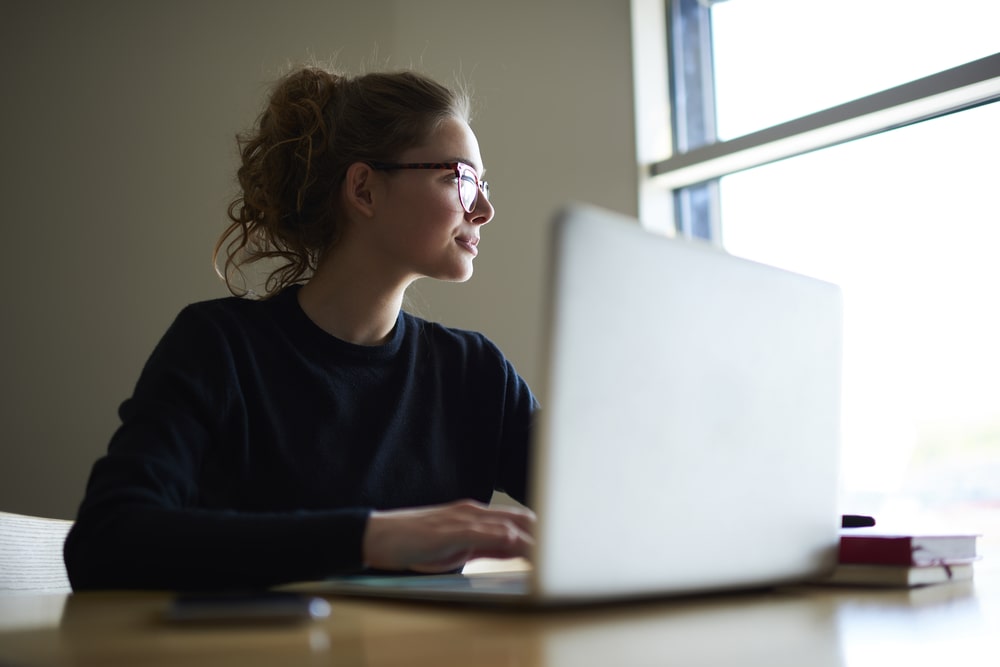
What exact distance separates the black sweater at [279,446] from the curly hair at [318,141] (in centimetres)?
18

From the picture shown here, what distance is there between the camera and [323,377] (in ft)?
4.20

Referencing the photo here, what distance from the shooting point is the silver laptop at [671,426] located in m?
0.58

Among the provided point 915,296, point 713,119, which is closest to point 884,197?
point 915,296

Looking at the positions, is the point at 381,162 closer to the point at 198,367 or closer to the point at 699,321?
the point at 198,367

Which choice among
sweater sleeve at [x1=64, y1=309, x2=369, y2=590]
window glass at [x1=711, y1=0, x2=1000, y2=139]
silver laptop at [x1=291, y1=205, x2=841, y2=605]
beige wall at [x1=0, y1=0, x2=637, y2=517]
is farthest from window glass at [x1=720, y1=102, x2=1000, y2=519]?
sweater sleeve at [x1=64, y1=309, x2=369, y2=590]

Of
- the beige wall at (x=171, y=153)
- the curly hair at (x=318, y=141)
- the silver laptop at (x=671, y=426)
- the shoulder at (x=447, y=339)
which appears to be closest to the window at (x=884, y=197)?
the beige wall at (x=171, y=153)

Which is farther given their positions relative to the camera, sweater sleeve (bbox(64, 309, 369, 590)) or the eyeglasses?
the eyeglasses

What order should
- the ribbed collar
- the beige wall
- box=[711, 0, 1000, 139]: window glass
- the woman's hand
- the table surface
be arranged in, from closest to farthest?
the table surface → the woman's hand → the ribbed collar → the beige wall → box=[711, 0, 1000, 139]: window glass

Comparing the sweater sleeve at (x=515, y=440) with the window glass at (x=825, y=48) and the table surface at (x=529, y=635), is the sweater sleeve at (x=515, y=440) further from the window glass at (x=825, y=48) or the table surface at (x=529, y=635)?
the window glass at (x=825, y=48)

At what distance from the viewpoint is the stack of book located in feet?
2.89

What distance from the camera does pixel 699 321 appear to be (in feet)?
2.23

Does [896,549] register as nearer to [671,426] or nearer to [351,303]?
[671,426]

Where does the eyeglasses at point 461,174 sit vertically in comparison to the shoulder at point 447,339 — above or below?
above

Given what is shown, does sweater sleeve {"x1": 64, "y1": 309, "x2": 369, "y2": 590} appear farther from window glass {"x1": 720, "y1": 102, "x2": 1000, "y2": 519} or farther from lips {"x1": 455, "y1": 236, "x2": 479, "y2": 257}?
window glass {"x1": 720, "y1": 102, "x2": 1000, "y2": 519}
